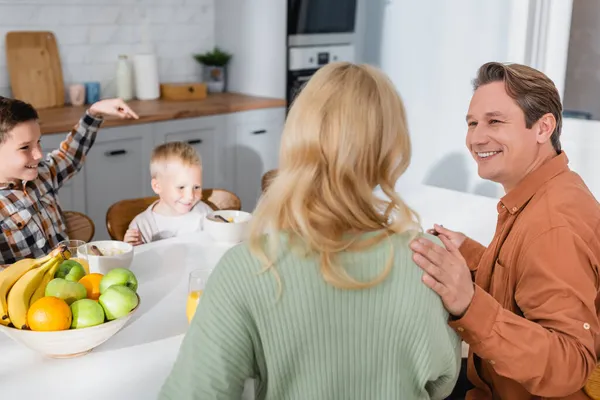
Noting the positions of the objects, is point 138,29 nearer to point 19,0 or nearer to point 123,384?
point 19,0

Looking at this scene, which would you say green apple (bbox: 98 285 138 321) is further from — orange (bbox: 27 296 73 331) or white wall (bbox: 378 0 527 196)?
white wall (bbox: 378 0 527 196)

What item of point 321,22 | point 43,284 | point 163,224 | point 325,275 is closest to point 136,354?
point 43,284

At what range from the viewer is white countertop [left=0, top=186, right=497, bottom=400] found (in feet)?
4.43

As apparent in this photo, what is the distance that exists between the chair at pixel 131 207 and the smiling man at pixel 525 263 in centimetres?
125

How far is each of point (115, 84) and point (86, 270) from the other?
2.74 m

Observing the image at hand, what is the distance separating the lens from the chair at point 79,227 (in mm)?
2695

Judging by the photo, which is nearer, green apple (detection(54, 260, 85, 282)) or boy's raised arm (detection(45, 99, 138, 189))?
green apple (detection(54, 260, 85, 282))

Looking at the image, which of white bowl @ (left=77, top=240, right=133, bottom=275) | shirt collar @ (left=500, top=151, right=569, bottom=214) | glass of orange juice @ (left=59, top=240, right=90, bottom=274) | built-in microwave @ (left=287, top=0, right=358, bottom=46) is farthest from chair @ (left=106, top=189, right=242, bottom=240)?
built-in microwave @ (left=287, top=0, right=358, bottom=46)

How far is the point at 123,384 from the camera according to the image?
4.51ft

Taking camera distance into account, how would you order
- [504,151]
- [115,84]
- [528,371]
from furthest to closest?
[115,84], [504,151], [528,371]

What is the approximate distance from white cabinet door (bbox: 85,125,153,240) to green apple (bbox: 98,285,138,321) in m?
2.23

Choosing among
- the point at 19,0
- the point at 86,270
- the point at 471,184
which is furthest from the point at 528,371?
the point at 19,0

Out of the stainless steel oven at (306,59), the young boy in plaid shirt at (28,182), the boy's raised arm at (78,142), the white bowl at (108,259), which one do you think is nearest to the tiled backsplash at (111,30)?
the stainless steel oven at (306,59)

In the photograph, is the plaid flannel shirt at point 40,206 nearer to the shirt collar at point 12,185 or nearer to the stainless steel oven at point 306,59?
the shirt collar at point 12,185
